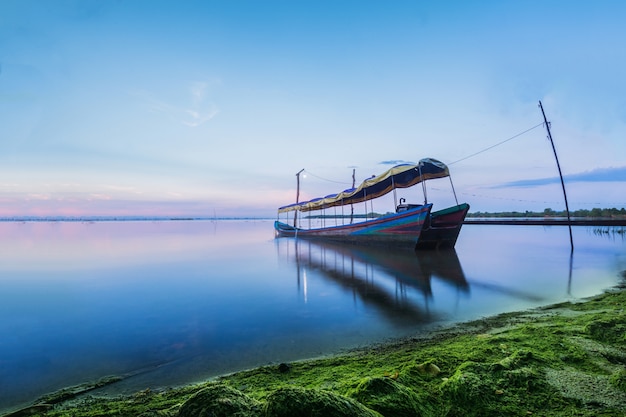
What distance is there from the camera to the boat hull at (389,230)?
55.4 ft

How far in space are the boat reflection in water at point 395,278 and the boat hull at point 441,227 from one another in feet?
2.00

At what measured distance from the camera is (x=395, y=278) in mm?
11133

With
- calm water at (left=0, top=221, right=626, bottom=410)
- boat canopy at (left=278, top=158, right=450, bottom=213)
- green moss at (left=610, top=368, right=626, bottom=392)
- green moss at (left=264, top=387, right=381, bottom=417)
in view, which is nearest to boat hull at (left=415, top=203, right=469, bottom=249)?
boat canopy at (left=278, top=158, right=450, bottom=213)

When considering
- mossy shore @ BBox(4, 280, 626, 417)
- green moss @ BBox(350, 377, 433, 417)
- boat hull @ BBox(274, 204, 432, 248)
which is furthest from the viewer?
boat hull @ BBox(274, 204, 432, 248)

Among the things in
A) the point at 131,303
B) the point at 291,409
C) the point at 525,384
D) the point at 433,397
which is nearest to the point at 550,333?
the point at 525,384

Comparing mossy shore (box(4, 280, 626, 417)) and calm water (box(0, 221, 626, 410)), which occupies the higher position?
mossy shore (box(4, 280, 626, 417))

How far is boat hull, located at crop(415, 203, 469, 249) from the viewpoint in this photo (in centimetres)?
1706

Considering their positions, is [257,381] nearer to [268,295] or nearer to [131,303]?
[268,295]

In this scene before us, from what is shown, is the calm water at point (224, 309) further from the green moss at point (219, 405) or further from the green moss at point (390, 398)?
the green moss at point (390, 398)

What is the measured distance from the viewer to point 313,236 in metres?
30.7

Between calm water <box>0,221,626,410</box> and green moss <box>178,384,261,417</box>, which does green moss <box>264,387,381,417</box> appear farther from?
calm water <box>0,221,626,410</box>

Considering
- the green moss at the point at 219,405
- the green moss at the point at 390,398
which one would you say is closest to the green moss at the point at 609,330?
the green moss at the point at 390,398

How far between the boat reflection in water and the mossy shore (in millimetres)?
2473

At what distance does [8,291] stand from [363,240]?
19.1m
